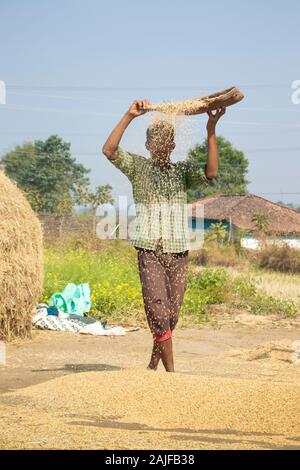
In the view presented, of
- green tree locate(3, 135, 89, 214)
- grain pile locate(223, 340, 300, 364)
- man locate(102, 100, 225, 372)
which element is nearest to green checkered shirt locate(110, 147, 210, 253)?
man locate(102, 100, 225, 372)

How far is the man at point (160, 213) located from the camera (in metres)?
6.60

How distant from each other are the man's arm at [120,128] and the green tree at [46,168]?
3996 cm

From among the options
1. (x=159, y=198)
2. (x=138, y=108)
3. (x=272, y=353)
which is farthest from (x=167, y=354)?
(x=272, y=353)

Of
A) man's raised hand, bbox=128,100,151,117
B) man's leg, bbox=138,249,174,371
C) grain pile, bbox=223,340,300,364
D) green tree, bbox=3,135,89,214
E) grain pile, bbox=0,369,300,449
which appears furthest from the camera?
green tree, bbox=3,135,89,214

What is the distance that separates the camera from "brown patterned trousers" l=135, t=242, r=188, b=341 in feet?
21.6

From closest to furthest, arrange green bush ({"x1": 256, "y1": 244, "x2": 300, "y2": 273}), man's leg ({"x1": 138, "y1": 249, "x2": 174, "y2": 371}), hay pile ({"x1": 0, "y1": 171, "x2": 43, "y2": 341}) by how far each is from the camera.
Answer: man's leg ({"x1": 138, "y1": 249, "x2": 174, "y2": 371}) < hay pile ({"x1": 0, "y1": 171, "x2": 43, "y2": 341}) < green bush ({"x1": 256, "y1": 244, "x2": 300, "y2": 273})

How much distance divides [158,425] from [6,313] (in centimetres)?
464

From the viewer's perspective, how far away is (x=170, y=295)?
6766mm

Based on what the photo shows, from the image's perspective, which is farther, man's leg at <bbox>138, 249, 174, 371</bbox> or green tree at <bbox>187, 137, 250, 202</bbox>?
green tree at <bbox>187, 137, 250, 202</bbox>

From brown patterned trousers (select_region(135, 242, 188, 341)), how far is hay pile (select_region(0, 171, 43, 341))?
2.94 metres

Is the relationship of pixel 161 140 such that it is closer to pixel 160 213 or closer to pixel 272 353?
pixel 160 213

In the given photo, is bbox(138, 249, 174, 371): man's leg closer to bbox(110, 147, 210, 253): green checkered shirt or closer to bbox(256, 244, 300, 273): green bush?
bbox(110, 147, 210, 253): green checkered shirt

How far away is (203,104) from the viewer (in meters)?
6.70

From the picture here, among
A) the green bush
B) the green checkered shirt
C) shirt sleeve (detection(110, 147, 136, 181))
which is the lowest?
the green bush
